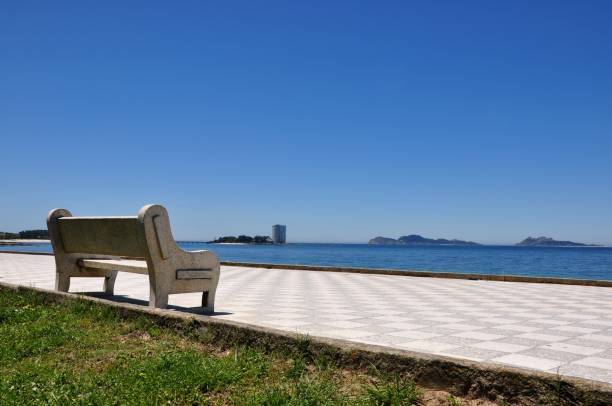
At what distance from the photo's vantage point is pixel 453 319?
256 inches

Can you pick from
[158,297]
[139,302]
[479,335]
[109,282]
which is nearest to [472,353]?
[479,335]

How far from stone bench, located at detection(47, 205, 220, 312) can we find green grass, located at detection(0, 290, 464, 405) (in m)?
Answer: 1.06

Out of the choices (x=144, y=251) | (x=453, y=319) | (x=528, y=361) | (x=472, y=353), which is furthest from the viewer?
(x=453, y=319)

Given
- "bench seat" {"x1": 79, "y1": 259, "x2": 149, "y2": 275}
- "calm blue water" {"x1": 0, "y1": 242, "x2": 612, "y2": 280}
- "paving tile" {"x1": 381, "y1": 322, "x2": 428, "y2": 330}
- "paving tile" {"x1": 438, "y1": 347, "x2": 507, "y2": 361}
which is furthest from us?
"calm blue water" {"x1": 0, "y1": 242, "x2": 612, "y2": 280}

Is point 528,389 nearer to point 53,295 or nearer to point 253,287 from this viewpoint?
point 53,295

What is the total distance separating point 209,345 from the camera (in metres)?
4.49

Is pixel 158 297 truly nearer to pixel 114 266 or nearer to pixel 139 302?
pixel 114 266

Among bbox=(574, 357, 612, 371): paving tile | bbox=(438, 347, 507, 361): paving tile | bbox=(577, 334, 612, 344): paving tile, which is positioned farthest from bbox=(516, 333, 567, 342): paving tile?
bbox=(438, 347, 507, 361): paving tile

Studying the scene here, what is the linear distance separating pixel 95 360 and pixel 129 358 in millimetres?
288

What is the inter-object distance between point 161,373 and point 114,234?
11.1 ft

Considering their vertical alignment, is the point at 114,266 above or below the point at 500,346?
above

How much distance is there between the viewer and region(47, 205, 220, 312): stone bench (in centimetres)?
611

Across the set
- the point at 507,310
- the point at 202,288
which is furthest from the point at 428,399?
the point at 507,310

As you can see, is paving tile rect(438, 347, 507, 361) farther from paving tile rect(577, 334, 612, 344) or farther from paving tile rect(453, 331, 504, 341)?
paving tile rect(577, 334, 612, 344)
